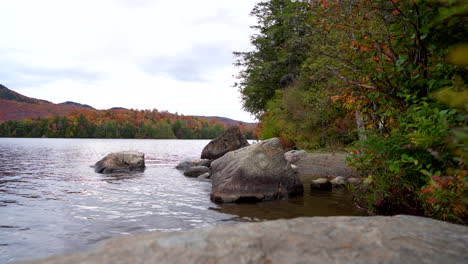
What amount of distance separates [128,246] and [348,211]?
21.2 ft

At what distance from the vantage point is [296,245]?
2.17 meters

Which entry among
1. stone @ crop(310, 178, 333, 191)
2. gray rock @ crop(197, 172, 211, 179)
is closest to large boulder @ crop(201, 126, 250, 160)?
gray rock @ crop(197, 172, 211, 179)

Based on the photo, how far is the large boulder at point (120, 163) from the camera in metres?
15.3

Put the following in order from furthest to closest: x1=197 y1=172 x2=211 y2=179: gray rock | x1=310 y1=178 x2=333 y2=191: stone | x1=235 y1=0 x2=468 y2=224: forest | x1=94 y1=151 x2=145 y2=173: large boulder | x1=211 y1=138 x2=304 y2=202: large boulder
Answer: x1=94 y1=151 x2=145 y2=173: large boulder < x1=197 y1=172 x2=211 y2=179: gray rock < x1=310 y1=178 x2=333 y2=191: stone < x1=211 y1=138 x2=304 y2=202: large boulder < x1=235 y1=0 x2=468 y2=224: forest

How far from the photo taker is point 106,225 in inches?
242

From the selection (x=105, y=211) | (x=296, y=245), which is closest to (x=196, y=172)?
(x=105, y=211)

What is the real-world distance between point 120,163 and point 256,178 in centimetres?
994

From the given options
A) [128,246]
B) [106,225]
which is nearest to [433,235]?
[128,246]

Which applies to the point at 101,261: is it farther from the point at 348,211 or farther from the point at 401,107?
the point at 348,211

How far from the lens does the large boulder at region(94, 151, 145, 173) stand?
601 inches

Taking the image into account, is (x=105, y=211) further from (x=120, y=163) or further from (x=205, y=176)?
(x=120, y=163)

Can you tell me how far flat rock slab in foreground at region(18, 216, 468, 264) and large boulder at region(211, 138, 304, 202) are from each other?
593 cm

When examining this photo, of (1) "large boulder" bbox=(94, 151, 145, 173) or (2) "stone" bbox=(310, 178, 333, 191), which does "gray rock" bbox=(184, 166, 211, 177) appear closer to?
(1) "large boulder" bbox=(94, 151, 145, 173)

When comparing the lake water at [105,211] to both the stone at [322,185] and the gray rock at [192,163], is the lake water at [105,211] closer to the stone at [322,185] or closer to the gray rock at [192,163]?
the stone at [322,185]
